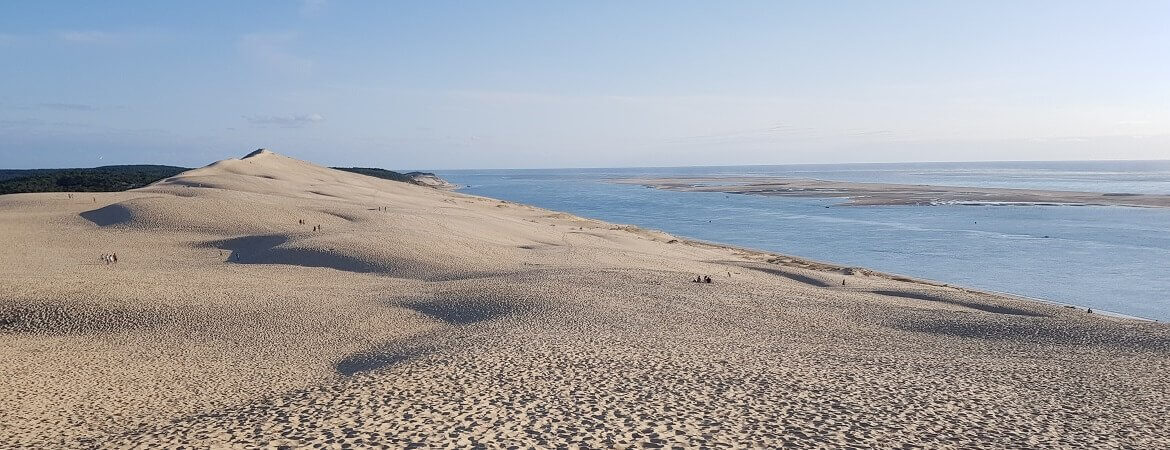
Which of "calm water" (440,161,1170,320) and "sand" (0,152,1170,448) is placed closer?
"sand" (0,152,1170,448)

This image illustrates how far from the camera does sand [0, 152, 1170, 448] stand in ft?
31.7

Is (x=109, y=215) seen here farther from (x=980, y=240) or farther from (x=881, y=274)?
(x=980, y=240)

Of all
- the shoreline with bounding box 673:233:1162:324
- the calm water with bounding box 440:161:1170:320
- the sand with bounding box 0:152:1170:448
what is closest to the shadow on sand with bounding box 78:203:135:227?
the sand with bounding box 0:152:1170:448

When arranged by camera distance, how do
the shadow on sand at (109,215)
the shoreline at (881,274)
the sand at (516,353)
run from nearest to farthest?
1. the sand at (516,353)
2. the shoreline at (881,274)
3. the shadow on sand at (109,215)

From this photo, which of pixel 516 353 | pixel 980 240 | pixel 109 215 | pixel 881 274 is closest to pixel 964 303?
pixel 881 274

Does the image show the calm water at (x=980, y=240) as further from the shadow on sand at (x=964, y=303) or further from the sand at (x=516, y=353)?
the sand at (x=516, y=353)

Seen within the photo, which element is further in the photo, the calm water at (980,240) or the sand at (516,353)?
the calm water at (980,240)

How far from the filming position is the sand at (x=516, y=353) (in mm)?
9672

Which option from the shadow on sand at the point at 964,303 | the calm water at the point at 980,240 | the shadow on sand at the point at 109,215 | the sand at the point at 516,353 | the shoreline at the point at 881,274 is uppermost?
the shadow on sand at the point at 109,215

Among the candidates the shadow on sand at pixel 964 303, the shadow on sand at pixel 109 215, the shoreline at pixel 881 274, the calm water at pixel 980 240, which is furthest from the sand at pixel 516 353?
the calm water at pixel 980 240

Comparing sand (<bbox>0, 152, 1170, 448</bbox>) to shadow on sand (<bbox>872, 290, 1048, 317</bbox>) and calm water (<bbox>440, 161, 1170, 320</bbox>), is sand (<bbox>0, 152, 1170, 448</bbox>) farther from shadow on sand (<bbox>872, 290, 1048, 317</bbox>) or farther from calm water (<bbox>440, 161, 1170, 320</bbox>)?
calm water (<bbox>440, 161, 1170, 320</bbox>)

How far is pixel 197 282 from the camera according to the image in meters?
20.7

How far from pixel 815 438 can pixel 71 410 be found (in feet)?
31.1

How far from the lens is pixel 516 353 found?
13.7 m
